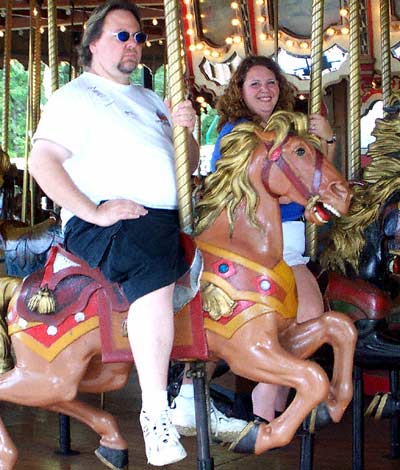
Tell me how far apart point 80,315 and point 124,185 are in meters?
0.47

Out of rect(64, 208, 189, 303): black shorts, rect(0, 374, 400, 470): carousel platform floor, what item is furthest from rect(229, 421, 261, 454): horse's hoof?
rect(0, 374, 400, 470): carousel platform floor

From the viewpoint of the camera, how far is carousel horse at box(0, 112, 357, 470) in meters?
2.84

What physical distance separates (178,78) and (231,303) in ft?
2.60

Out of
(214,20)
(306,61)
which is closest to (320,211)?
(306,61)

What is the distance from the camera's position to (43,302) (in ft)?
9.87

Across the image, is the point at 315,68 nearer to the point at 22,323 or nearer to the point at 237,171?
the point at 237,171

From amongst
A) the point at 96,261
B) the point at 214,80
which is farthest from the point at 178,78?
the point at 214,80

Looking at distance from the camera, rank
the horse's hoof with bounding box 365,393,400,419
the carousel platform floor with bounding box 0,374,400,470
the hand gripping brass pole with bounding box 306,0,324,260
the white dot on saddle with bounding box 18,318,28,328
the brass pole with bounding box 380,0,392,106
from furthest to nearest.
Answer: the brass pole with bounding box 380,0,392,106, the carousel platform floor with bounding box 0,374,400,470, the horse's hoof with bounding box 365,393,400,419, the hand gripping brass pole with bounding box 306,0,324,260, the white dot on saddle with bounding box 18,318,28,328

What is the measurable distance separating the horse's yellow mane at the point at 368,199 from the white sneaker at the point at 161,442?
129 cm

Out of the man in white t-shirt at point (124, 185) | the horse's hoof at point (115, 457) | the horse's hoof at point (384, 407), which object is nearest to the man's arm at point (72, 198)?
the man in white t-shirt at point (124, 185)

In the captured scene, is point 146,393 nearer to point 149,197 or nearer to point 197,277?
point 197,277

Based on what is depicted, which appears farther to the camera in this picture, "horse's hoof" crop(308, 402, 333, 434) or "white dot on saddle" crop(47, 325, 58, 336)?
"horse's hoof" crop(308, 402, 333, 434)

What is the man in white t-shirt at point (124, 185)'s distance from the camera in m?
2.77

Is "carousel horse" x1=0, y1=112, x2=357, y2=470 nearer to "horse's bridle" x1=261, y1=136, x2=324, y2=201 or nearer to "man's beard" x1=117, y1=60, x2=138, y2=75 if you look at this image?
"horse's bridle" x1=261, y1=136, x2=324, y2=201
